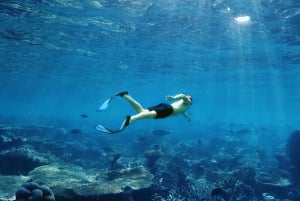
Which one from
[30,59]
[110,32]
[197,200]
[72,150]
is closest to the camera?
[197,200]

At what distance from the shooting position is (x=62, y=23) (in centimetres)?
2153

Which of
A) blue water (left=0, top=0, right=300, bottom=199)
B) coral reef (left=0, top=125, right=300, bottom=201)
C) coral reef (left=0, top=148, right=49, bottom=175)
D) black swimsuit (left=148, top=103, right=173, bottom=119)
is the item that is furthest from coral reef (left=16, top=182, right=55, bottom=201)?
blue water (left=0, top=0, right=300, bottom=199)

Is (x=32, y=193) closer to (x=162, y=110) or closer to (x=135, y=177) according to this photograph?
(x=162, y=110)

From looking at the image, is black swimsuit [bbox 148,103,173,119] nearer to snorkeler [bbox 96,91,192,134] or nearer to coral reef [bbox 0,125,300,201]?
snorkeler [bbox 96,91,192,134]

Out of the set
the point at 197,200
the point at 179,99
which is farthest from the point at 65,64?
the point at 179,99

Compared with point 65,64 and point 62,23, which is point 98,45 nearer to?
point 62,23

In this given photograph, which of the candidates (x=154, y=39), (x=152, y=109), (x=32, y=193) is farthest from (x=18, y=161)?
(x=154, y=39)

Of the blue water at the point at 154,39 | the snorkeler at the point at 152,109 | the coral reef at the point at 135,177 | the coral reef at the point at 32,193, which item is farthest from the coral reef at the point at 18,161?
the snorkeler at the point at 152,109

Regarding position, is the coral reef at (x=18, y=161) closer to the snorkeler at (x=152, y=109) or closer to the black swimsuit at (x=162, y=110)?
the snorkeler at (x=152, y=109)

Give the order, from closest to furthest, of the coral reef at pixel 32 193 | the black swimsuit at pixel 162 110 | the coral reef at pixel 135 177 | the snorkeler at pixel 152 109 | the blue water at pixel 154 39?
the snorkeler at pixel 152 109 → the black swimsuit at pixel 162 110 → the coral reef at pixel 32 193 → the coral reef at pixel 135 177 → the blue water at pixel 154 39

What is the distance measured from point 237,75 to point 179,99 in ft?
117

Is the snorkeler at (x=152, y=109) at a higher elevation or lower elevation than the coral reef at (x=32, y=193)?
higher

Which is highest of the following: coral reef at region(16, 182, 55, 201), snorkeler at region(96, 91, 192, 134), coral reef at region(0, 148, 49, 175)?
snorkeler at region(96, 91, 192, 134)

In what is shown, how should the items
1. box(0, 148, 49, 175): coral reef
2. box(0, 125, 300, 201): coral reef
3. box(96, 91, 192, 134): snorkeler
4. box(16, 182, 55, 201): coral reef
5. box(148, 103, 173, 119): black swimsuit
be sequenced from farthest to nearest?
box(0, 148, 49, 175): coral reef
box(0, 125, 300, 201): coral reef
box(16, 182, 55, 201): coral reef
box(148, 103, 173, 119): black swimsuit
box(96, 91, 192, 134): snorkeler
